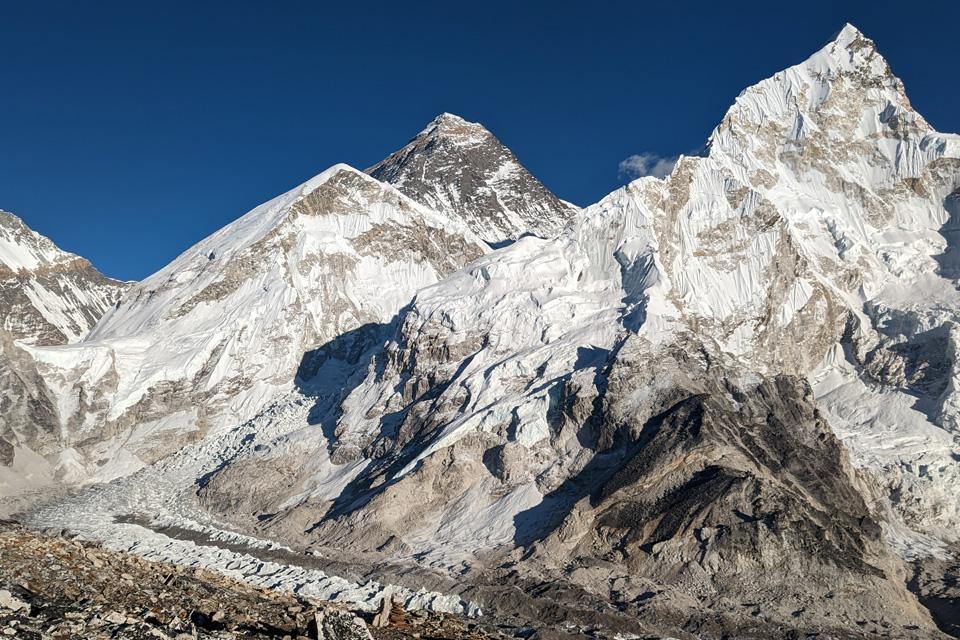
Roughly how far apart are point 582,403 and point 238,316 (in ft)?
225

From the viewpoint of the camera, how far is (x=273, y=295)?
120750 millimetres

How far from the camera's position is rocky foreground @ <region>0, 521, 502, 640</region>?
50.2 feet

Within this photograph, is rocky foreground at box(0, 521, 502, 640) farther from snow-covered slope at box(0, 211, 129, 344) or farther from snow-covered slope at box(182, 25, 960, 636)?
snow-covered slope at box(0, 211, 129, 344)

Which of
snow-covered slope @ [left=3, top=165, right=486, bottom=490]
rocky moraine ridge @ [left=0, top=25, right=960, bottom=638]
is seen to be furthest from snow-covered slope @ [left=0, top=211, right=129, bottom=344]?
rocky moraine ridge @ [left=0, top=25, right=960, bottom=638]

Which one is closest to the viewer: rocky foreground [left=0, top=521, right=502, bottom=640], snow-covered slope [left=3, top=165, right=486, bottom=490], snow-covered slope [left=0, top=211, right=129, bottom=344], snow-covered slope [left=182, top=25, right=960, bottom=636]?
rocky foreground [left=0, top=521, right=502, bottom=640]

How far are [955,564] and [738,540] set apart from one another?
20.2 m

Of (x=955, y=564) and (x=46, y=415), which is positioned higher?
(x=46, y=415)

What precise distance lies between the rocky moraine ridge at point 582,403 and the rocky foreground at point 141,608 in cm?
75

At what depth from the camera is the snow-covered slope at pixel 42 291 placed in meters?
152

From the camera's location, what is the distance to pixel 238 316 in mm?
118000

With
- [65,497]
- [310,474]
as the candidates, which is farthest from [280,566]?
[65,497]

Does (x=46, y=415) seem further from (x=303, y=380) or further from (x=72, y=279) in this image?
(x=72, y=279)

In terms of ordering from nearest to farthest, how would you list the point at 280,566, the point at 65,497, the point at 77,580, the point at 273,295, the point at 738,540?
the point at 77,580, the point at 738,540, the point at 280,566, the point at 65,497, the point at 273,295

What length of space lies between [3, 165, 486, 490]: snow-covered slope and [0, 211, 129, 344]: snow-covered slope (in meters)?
28.6
